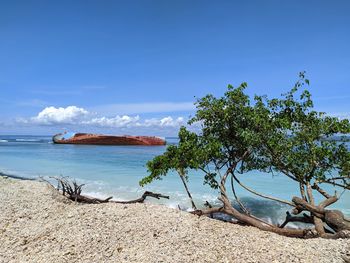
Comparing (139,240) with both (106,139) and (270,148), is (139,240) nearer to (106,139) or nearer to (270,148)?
(270,148)

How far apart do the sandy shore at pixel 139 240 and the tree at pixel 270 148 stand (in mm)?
1179

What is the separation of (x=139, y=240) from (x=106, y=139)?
5239 cm

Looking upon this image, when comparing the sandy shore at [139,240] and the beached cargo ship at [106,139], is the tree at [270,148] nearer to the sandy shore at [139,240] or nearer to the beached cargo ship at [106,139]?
the sandy shore at [139,240]

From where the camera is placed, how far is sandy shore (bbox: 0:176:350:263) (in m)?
4.77

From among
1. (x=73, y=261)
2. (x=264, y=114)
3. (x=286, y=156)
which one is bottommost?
(x=73, y=261)

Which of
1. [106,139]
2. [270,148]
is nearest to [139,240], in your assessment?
[270,148]

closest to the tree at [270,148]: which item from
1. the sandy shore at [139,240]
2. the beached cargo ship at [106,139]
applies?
the sandy shore at [139,240]

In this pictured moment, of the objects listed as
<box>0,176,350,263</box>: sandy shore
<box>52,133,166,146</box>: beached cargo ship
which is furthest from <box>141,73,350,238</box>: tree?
<box>52,133,166,146</box>: beached cargo ship

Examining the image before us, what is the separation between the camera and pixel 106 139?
56.5 m

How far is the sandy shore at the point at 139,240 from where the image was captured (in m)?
4.77

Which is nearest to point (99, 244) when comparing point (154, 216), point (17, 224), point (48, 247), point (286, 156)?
point (48, 247)

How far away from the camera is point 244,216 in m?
6.97

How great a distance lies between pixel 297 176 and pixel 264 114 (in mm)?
1522

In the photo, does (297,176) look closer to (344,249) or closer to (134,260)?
(344,249)
